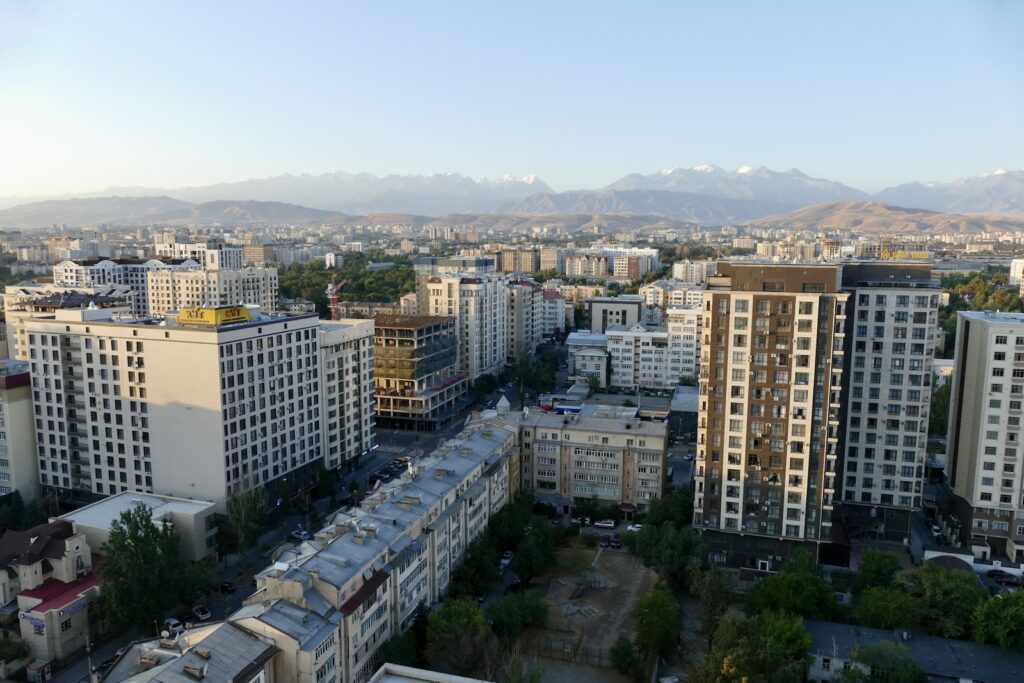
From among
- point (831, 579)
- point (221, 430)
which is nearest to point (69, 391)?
point (221, 430)

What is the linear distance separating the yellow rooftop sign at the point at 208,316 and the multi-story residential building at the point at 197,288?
125 feet

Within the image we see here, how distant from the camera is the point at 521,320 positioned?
66438mm

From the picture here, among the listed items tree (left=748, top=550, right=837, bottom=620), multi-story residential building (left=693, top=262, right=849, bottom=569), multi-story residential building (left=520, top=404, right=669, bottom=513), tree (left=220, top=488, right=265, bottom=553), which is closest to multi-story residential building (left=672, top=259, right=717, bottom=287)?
multi-story residential building (left=520, top=404, right=669, bottom=513)

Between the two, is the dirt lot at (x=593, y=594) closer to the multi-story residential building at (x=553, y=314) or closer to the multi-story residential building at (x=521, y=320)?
the multi-story residential building at (x=521, y=320)

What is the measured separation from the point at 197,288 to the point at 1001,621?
65.1 metres

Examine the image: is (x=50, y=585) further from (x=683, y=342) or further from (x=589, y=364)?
(x=683, y=342)

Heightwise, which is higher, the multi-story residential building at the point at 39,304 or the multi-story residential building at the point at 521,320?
the multi-story residential building at the point at 39,304

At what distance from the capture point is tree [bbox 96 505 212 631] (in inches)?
848

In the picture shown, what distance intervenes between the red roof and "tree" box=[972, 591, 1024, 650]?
26.6 meters

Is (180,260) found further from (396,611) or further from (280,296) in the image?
(396,611)

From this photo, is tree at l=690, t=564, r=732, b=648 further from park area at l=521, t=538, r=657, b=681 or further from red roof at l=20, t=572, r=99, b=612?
red roof at l=20, t=572, r=99, b=612

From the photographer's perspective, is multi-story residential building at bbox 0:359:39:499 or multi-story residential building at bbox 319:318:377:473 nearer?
multi-story residential building at bbox 0:359:39:499

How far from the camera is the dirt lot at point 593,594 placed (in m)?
22.9

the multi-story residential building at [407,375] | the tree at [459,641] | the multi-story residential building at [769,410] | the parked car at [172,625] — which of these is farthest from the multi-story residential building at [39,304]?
the multi-story residential building at [769,410]
